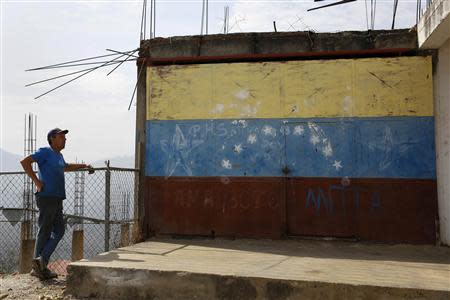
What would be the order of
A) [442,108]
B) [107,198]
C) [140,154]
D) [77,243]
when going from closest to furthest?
[107,198] → [442,108] → [140,154] → [77,243]

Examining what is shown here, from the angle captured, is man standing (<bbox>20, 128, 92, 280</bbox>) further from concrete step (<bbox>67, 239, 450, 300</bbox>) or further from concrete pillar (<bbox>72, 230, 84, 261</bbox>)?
concrete pillar (<bbox>72, 230, 84, 261</bbox>)

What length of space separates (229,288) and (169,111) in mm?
3817

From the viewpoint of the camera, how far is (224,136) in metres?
7.41

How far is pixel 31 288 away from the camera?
5.19 meters

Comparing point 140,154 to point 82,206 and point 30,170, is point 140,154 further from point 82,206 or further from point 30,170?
point 82,206

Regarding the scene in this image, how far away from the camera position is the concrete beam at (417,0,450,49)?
5.53 meters

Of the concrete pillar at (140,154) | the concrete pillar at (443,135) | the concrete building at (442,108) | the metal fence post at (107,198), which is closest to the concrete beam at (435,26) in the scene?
the concrete building at (442,108)

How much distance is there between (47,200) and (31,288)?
3.43 ft

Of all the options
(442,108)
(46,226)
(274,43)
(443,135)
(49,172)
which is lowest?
(46,226)

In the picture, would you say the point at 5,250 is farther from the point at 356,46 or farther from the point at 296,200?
the point at 356,46

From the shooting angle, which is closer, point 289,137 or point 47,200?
point 47,200

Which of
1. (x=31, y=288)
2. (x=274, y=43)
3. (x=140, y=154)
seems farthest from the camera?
(x=140, y=154)

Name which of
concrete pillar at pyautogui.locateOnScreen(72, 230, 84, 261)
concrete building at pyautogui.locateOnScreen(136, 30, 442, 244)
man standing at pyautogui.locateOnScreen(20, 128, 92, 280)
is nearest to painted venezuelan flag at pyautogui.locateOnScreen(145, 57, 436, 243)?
concrete building at pyautogui.locateOnScreen(136, 30, 442, 244)

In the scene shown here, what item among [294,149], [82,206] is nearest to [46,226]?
[294,149]
